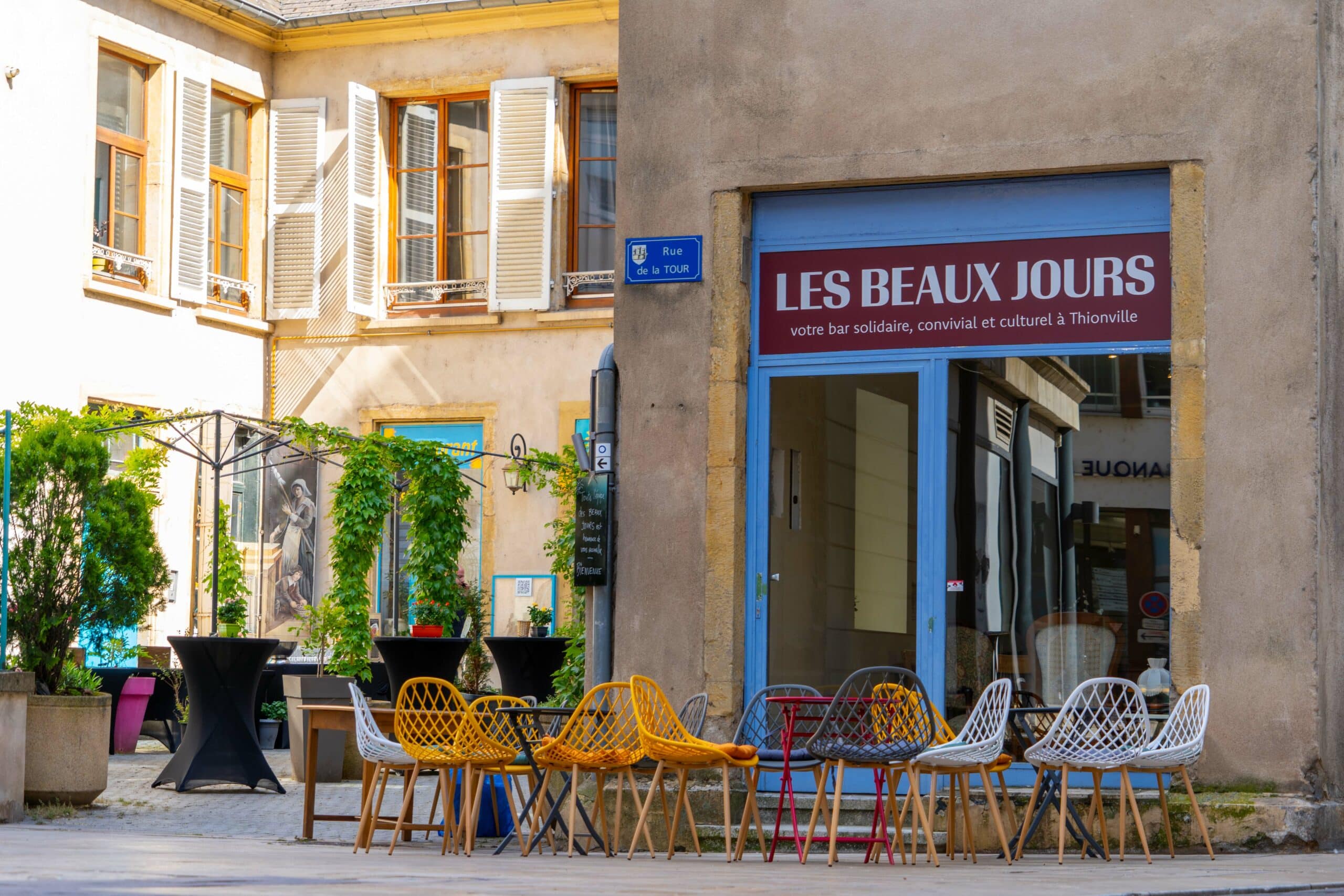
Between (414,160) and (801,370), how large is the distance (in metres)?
12.5

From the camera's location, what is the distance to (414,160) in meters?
20.5

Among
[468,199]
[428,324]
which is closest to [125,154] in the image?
[428,324]

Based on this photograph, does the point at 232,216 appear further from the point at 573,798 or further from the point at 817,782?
the point at 817,782

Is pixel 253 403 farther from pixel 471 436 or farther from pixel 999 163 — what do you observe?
pixel 999 163

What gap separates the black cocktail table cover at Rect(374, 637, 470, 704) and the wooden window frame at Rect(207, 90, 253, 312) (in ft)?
26.6

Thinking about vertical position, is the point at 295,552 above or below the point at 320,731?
above

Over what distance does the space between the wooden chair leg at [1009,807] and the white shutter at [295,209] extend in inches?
532

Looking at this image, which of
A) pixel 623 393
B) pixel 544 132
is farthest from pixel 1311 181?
pixel 544 132

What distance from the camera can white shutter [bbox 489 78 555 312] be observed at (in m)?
19.5

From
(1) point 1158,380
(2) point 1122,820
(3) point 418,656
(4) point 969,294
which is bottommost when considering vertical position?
(2) point 1122,820

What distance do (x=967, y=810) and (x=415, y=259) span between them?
45.5 ft

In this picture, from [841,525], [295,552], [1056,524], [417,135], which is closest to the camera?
[1056,524]

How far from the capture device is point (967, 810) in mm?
7574

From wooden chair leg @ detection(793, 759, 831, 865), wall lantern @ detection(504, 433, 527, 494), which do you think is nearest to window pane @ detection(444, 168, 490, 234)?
wall lantern @ detection(504, 433, 527, 494)
